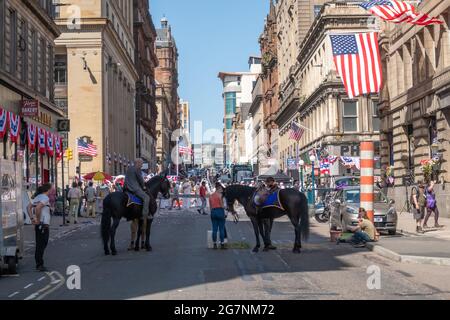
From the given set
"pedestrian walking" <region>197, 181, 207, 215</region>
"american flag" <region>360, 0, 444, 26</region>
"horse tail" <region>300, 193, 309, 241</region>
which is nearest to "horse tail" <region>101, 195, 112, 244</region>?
"horse tail" <region>300, 193, 309, 241</region>

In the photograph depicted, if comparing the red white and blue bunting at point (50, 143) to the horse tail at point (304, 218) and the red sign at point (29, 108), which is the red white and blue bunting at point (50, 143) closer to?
the red sign at point (29, 108)

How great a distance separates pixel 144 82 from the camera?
328 feet

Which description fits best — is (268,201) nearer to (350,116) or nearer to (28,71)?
(28,71)

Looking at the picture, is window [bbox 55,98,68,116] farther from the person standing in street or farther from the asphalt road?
the asphalt road

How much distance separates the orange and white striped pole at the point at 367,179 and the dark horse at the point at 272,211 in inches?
188

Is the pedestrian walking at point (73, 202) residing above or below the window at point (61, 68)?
below

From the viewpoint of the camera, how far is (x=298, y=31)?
245 ft

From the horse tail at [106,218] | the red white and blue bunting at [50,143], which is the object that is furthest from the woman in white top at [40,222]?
A: the red white and blue bunting at [50,143]

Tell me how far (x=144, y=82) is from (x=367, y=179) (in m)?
79.4

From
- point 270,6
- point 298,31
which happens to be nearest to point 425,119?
point 298,31

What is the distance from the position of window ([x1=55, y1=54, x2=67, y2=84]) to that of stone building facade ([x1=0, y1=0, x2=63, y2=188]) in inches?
463

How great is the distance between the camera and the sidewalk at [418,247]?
16295mm
